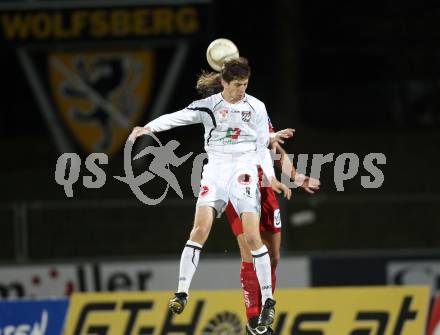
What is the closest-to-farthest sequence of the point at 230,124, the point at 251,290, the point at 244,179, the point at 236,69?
the point at 236,69 → the point at 230,124 → the point at 244,179 → the point at 251,290

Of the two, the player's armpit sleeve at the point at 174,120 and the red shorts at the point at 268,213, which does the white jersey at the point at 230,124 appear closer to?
the player's armpit sleeve at the point at 174,120

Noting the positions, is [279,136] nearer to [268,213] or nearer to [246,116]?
[246,116]

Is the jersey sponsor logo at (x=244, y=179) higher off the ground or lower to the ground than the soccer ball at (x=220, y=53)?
lower

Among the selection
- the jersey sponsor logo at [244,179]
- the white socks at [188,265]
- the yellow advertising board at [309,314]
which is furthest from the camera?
the yellow advertising board at [309,314]

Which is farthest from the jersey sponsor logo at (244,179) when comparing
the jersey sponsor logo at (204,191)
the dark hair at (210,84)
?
the dark hair at (210,84)

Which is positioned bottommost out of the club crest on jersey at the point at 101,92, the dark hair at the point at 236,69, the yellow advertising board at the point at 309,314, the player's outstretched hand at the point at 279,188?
the yellow advertising board at the point at 309,314

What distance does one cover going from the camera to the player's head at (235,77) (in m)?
7.91

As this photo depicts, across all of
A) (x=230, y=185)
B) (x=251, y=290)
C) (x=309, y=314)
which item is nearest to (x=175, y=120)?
(x=230, y=185)

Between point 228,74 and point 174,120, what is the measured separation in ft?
1.50

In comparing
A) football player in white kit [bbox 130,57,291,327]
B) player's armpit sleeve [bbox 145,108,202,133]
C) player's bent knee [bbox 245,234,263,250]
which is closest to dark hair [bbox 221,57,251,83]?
football player in white kit [bbox 130,57,291,327]

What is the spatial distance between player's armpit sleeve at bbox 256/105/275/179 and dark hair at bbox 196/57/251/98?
1.05 ft

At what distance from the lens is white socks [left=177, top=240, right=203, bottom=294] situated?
789 cm

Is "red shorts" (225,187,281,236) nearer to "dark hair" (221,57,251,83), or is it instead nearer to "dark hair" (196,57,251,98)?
"dark hair" (196,57,251,98)

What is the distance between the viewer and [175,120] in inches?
312
